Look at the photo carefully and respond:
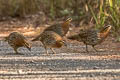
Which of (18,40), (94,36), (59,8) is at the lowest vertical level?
(59,8)

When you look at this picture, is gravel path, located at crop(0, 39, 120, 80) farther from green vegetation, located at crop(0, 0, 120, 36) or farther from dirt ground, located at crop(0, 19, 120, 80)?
green vegetation, located at crop(0, 0, 120, 36)

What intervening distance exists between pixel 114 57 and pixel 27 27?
8.12m

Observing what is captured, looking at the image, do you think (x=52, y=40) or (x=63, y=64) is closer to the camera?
(x=63, y=64)

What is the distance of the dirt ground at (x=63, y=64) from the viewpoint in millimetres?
7955

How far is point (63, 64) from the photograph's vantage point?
9328 mm

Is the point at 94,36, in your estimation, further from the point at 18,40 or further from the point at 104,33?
the point at 18,40

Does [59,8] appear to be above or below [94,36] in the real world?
below

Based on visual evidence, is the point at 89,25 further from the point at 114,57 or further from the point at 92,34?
the point at 114,57

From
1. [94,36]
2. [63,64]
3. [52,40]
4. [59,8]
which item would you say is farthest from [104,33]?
[59,8]

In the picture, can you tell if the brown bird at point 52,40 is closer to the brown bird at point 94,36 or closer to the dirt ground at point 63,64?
the dirt ground at point 63,64

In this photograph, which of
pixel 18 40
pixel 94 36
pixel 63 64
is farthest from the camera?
pixel 94 36

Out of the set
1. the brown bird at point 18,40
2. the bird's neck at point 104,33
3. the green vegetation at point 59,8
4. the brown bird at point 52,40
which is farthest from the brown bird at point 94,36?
the green vegetation at point 59,8

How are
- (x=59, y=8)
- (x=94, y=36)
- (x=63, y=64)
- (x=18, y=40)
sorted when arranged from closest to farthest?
1. (x=63, y=64)
2. (x=18, y=40)
3. (x=94, y=36)
4. (x=59, y=8)

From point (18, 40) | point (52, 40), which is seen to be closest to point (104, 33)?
point (52, 40)
